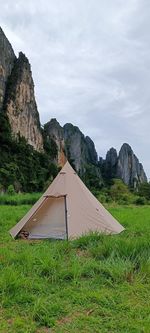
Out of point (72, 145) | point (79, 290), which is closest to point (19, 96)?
point (72, 145)

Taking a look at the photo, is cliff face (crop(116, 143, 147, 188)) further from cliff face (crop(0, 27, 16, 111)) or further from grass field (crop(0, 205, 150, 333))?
grass field (crop(0, 205, 150, 333))

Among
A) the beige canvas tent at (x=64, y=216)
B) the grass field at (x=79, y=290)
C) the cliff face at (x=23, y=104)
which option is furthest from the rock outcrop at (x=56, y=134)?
the grass field at (x=79, y=290)

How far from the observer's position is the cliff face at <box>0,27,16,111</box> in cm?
6444

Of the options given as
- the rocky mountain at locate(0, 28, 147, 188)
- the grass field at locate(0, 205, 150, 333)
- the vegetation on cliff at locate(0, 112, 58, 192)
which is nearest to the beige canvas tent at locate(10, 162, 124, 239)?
the grass field at locate(0, 205, 150, 333)

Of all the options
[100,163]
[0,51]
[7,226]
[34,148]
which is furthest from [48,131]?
[7,226]

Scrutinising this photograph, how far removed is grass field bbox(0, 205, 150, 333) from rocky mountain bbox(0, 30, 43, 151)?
5841 centimetres

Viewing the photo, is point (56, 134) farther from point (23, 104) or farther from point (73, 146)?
point (73, 146)

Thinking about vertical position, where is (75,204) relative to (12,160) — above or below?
below

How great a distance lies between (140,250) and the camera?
466 cm

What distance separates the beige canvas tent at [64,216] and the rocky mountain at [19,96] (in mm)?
55013

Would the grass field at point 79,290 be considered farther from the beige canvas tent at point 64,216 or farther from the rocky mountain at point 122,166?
the rocky mountain at point 122,166

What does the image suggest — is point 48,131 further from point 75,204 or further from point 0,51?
point 75,204

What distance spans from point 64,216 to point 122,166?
86450 millimetres

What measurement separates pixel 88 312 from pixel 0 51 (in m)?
66.4
